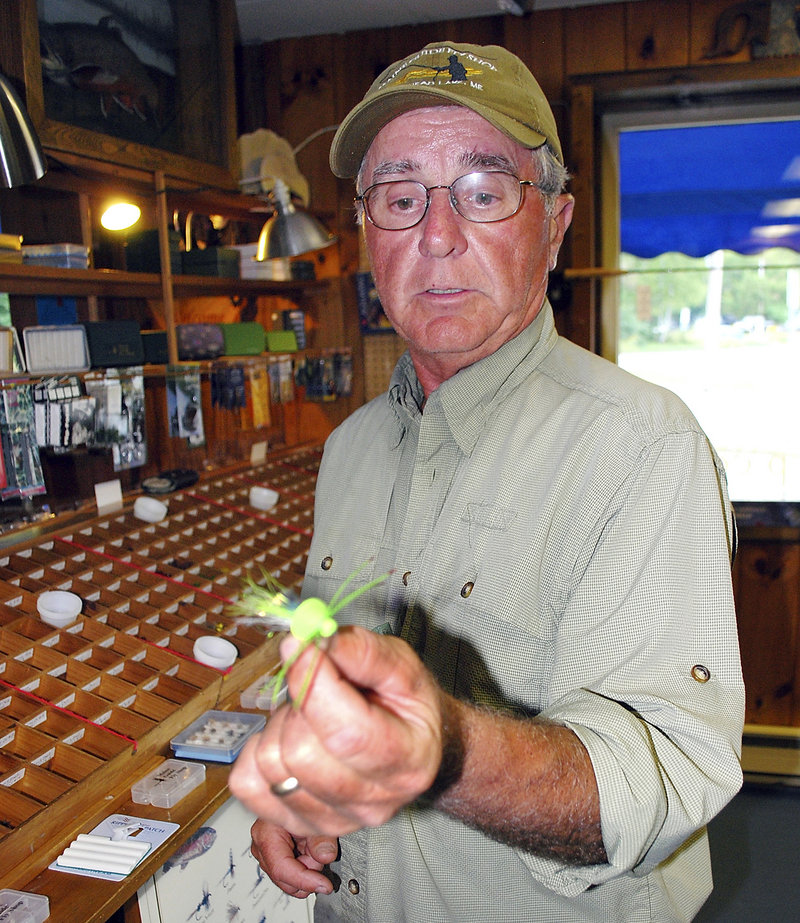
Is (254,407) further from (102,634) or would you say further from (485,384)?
(485,384)

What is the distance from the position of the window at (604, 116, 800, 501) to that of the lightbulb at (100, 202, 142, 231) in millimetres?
2132

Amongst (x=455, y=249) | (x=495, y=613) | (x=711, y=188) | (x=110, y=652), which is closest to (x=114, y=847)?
(x=110, y=652)

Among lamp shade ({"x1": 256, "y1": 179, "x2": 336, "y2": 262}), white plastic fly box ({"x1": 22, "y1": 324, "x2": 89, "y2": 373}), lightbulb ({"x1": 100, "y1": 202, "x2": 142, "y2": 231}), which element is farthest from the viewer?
lamp shade ({"x1": 256, "y1": 179, "x2": 336, "y2": 262})

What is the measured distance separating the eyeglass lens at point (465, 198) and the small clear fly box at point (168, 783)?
112 cm

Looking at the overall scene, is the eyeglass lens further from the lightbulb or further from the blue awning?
the blue awning

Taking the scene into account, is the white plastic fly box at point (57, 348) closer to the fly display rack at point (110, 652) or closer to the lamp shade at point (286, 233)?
the fly display rack at point (110, 652)

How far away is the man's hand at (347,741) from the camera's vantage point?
510 millimetres

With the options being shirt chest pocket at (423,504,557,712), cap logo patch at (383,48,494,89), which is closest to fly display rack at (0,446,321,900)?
shirt chest pocket at (423,504,557,712)

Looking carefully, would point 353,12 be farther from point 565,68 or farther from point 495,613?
point 495,613

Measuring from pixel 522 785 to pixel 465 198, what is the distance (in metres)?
0.81

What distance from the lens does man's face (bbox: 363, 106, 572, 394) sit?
1131 millimetres

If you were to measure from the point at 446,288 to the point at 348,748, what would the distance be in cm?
79

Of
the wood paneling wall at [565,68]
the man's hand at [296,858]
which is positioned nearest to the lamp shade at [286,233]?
the wood paneling wall at [565,68]

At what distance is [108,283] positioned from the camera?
8.71 feet
